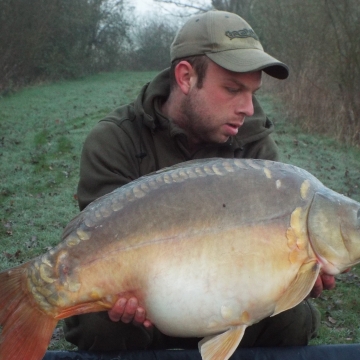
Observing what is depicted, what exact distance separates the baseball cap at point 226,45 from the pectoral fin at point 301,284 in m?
0.71

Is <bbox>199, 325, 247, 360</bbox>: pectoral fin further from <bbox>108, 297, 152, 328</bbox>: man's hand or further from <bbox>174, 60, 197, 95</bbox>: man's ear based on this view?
<bbox>174, 60, 197, 95</bbox>: man's ear

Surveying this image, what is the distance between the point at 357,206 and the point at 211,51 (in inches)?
31.0

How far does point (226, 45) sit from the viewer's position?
1.91 m

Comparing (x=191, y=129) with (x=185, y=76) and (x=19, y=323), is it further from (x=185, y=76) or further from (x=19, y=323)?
(x=19, y=323)

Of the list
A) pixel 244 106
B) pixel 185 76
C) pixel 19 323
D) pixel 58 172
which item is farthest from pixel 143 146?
pixel 58 172

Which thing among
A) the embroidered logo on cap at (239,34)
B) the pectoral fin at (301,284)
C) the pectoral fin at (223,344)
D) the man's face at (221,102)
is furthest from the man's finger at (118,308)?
the embroidered logo on cap at (239,34)

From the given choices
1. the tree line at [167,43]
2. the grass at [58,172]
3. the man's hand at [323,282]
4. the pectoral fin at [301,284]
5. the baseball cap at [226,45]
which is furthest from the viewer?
the tree line at [167,43]

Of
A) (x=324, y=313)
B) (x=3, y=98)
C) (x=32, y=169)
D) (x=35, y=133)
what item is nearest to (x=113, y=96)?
(x=3, y=98)

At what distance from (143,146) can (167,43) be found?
1009 inches

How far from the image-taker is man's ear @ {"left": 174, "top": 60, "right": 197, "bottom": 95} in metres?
1.97

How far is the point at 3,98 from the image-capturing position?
1294cm

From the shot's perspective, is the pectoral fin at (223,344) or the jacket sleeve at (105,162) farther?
the jacket sleeve at (105,162)

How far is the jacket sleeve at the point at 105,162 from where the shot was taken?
195cm

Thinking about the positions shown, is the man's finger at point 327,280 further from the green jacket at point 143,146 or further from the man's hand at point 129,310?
the green jacket at point 143,146
